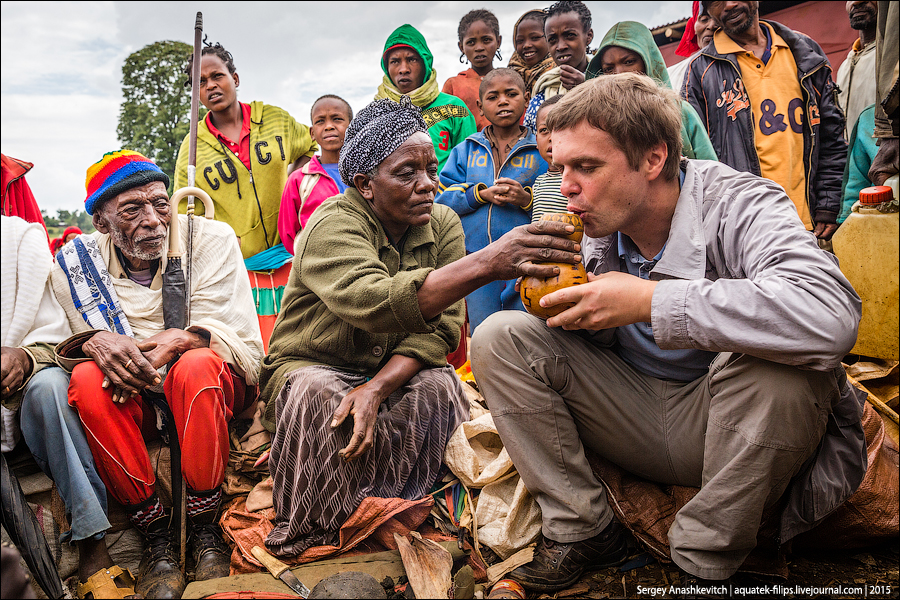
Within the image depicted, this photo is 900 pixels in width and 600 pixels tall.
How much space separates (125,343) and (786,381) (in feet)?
8.94

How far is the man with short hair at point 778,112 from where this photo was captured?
167 inches

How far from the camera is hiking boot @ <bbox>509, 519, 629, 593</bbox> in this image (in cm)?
234

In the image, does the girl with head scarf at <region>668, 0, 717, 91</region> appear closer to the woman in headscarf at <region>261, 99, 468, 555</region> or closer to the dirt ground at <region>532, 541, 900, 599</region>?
the woman in headscarf at <region>261, 99, 468, 555</region>

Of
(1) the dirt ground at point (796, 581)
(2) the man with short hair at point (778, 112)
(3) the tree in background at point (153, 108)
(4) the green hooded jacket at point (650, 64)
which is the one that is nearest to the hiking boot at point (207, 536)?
(1) the dirt ground at point (796, 581)

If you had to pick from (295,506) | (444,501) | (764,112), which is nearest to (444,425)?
(444,501)

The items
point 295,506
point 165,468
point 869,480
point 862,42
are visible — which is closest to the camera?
point 869,480

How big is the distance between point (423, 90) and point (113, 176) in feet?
9.07

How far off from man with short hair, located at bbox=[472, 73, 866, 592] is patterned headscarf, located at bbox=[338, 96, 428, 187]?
83 cm

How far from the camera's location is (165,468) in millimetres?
3080

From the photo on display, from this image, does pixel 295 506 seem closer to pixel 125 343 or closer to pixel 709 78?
pixel 125 343

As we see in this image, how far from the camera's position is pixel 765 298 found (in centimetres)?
191

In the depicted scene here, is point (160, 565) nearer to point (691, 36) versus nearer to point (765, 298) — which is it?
point (765, 298)

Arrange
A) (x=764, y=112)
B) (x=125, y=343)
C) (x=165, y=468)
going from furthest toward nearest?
(x=764, y=112) < (x=165, y=468) < (x=125, y=343)

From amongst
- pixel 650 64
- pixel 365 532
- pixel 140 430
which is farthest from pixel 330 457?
pixel 650 64
